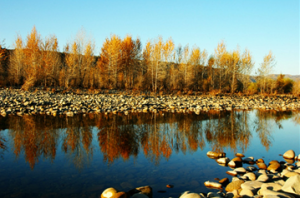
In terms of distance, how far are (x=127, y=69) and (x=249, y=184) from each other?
26421mm

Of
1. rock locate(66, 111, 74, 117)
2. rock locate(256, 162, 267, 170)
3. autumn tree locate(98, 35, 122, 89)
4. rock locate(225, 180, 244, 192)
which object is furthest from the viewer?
autumn tree locate(98, 35, 122, 89)

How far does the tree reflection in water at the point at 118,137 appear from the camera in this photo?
19.8ft

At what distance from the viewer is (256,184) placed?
3727 mm

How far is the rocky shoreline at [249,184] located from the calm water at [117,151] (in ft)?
0.92

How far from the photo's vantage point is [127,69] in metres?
29.1

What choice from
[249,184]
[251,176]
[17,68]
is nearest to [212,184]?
[249,184]

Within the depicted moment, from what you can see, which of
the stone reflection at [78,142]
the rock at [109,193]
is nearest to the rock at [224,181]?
the rock at [109,193]

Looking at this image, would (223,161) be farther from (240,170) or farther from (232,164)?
(240,170)

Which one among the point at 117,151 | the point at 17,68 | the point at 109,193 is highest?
the point at 17,68

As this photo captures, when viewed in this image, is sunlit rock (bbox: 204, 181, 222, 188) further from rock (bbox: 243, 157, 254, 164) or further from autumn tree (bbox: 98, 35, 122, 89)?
autumn tree (bbox: 98, 35, 122, 89)

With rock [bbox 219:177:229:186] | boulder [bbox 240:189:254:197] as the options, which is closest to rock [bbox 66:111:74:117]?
rock [bbox 219:177:229:186]

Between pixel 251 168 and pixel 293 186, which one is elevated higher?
pixel 293 186

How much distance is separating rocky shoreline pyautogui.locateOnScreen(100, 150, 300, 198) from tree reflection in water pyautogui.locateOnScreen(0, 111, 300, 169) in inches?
59.1

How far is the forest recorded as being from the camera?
23.6m
